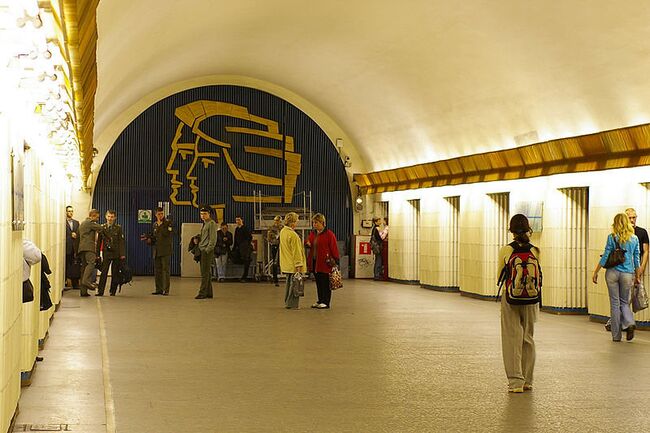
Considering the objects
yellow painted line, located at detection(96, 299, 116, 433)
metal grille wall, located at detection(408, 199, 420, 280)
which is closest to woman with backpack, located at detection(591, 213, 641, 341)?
yellow painted line, located at detection(96, 299, 116, 433)

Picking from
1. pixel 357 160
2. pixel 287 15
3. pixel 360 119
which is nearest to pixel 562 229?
pixel 287 15

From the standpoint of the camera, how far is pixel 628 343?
42.2ft

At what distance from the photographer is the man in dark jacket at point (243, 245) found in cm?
2538

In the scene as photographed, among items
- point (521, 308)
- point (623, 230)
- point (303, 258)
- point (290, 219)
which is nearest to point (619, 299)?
point (623, 230)

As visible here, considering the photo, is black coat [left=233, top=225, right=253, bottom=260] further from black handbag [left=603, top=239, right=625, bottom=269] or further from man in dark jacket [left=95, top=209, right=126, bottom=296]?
black handbag [left=603, top=239, right=625, bottom=269]

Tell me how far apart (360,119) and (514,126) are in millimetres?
7921

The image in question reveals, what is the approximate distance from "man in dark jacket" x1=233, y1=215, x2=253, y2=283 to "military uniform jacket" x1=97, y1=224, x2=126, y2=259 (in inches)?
205

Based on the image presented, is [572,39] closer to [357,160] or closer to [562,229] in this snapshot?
[562,229]

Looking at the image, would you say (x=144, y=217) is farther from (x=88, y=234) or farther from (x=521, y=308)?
(x=521, y=308)

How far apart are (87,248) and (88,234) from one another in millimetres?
293

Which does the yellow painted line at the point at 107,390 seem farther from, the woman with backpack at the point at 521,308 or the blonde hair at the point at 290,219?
the blonde hair at the point at 290,219

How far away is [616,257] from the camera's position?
13.1 meters

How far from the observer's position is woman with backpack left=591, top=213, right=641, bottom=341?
13031mm

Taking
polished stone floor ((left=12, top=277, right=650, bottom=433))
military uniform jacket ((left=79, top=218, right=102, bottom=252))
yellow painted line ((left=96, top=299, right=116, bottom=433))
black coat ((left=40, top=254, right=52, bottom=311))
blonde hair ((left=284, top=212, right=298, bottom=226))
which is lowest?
polished stone floor ((left=12, top=277, right=650, bottom=433))
